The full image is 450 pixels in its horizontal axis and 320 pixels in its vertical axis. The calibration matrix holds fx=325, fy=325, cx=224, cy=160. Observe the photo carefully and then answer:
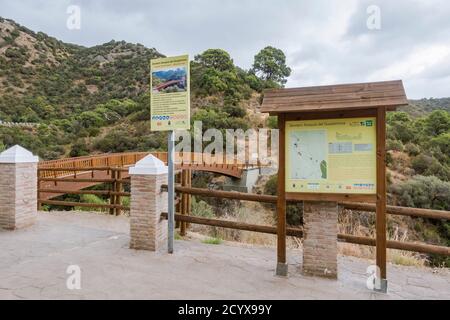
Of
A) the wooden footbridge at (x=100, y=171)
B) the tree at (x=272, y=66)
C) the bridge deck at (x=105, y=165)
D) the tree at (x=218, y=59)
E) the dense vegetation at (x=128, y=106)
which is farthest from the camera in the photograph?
the tree at (x=272, y=66)

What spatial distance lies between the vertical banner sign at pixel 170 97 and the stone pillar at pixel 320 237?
2084mm

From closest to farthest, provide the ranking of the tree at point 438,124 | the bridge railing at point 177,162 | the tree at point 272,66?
the bridge railing at point 177,162 < the tree at point 438,124 < the tree at point 272,66

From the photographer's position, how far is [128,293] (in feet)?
11.5

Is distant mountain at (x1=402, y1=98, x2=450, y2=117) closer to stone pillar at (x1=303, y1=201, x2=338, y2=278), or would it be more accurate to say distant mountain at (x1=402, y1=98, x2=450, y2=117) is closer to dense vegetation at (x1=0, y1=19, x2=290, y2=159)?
dense vegetation at (x1=0, y1=19, x2=290, y2=159)

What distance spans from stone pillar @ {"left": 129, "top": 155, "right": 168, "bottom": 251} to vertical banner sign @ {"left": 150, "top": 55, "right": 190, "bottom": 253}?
27 centimetres

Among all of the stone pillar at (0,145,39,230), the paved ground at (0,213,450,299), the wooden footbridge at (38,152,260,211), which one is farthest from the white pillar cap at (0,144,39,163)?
the wooden footbridge at (38,152,260,211)

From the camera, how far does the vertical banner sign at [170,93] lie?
4797 mm

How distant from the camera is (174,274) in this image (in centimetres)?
413

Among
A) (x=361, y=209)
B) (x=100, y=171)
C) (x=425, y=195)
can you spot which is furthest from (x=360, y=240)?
(x=425, y=195)

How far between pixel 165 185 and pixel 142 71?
5677 centimetres

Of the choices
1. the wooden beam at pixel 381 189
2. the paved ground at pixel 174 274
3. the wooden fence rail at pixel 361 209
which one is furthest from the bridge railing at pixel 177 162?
the wooden beam at pixel 381 189

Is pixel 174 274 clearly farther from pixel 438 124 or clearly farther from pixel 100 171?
pixel 438 124

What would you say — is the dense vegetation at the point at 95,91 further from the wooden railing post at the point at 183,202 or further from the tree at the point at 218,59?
the wooden railing post at the point at 183,202
